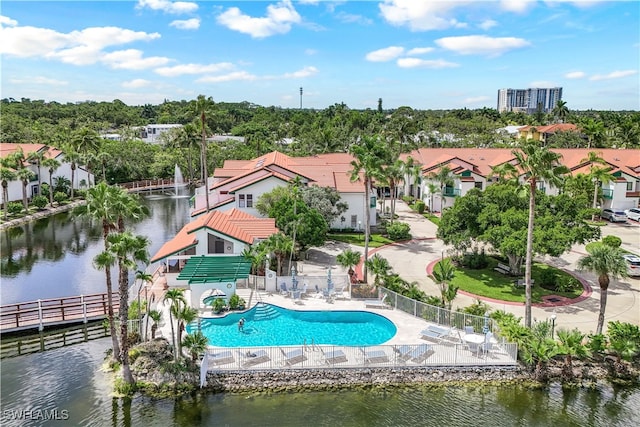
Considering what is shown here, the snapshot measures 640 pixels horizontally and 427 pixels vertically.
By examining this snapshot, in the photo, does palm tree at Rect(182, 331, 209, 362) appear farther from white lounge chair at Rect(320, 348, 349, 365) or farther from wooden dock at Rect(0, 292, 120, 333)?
wooden dock at Rect(0, 292, 120, 333)

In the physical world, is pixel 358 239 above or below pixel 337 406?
above

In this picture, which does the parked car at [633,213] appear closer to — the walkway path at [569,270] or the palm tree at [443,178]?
the walkway path at [569,270]

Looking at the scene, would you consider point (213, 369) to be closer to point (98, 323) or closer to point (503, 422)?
point (98, 323)

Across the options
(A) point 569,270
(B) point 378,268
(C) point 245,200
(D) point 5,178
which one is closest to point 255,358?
(B) point 378,268

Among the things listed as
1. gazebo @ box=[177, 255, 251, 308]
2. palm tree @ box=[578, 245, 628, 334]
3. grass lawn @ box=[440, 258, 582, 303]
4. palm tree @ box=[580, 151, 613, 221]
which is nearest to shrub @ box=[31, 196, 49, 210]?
gazebo @ box=[177, 255, 251, 308]

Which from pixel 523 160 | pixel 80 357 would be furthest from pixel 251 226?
pixel 523 160

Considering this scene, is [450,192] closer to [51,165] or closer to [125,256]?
[125,256]

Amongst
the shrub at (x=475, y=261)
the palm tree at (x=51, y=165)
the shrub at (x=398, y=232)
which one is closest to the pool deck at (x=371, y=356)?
the shrub at (x=475, y=261)
